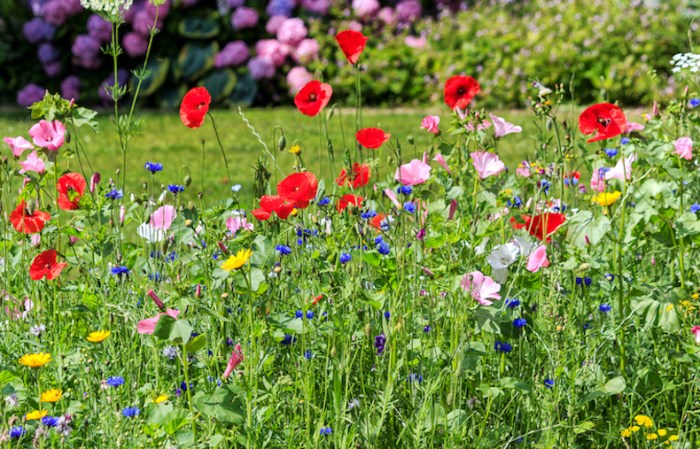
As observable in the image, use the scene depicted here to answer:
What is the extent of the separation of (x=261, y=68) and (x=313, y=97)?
22.3ft

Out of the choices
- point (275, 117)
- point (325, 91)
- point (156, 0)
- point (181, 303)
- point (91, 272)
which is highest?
point (156, 0)

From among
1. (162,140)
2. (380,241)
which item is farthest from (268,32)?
(380,241)

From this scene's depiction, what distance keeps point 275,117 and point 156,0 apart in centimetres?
586

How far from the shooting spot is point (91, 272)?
7.58 ft

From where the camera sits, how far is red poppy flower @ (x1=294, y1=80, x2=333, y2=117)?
2.21m

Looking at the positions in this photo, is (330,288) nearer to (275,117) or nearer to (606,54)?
(275,117)

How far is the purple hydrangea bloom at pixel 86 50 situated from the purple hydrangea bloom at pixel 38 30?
326 mm

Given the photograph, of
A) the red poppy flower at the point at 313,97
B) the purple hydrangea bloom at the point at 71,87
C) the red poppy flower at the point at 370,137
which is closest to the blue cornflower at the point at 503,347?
the red poppy flower at the point at 370,137

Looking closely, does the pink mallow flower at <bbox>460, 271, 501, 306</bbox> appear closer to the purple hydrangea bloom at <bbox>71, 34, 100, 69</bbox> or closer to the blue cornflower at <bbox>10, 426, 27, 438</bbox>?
the blue cornflower at <bbox>10, 426, 27, 438</bbox>

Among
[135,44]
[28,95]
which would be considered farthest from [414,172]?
[28,95]

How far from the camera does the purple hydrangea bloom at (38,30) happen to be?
9461 millimetres

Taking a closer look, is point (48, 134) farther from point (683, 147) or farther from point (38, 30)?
point (38, 30)

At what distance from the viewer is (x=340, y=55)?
902 centimetres

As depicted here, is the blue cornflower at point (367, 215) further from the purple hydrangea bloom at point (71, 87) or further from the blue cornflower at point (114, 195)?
the purple hydrangea bloom at point (71, 87)
